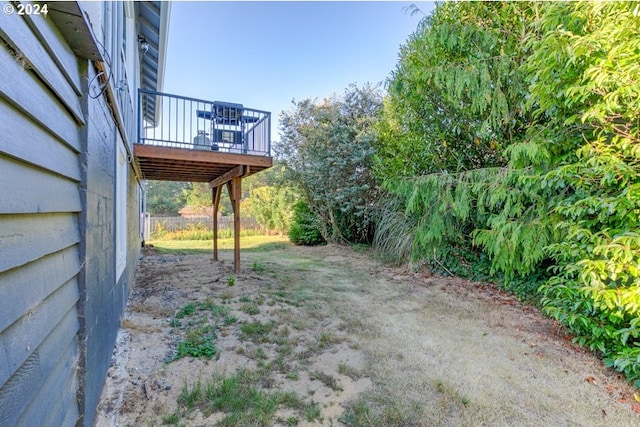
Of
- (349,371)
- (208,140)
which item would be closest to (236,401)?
(349,371)

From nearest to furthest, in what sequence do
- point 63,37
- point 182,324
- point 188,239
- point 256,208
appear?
point 63,37
point 182,324
point 188,239
point 256,208

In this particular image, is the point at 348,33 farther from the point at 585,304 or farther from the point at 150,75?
the point at 585,304

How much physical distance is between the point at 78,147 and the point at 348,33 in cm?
700

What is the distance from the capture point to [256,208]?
15.8 m

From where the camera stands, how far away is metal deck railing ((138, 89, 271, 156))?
540cm

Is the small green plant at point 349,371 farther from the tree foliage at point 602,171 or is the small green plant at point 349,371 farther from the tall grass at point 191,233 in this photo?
the tall grass at point 191,233

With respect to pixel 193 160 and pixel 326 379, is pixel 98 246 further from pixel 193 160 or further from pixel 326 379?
pixel 193 160

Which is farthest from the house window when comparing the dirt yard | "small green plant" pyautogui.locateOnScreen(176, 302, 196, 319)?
"small green plant" pyautogui.locateOnScreen(176, 302, 196, 319)

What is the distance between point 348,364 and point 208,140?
4888mm

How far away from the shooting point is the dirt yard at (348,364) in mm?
2225

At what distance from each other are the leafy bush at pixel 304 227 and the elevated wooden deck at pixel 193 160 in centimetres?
514

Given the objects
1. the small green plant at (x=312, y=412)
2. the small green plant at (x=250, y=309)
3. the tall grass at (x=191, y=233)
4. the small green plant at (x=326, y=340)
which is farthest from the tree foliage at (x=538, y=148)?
the tall grass at (x=191, y=233)

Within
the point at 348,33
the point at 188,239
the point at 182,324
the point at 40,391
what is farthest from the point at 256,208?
the point at 40,391

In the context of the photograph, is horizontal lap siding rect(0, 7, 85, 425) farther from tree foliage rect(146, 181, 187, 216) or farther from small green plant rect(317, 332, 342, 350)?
tree foliage rect(146, 181, 187, 216)
